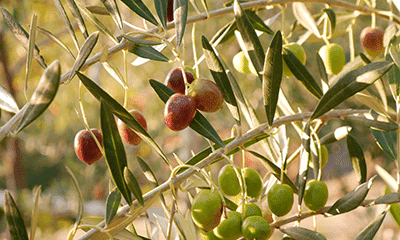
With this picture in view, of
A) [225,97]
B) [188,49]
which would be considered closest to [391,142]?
[225,97]

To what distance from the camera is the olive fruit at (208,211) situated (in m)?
0.39

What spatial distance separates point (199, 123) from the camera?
1.39 ft

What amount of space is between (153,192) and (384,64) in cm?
28

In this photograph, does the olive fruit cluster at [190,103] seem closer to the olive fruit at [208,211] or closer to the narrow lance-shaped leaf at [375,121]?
the olive fruit at [208,211]

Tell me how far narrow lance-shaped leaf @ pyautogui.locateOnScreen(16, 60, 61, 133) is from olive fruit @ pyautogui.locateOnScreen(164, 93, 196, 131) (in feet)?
0.44

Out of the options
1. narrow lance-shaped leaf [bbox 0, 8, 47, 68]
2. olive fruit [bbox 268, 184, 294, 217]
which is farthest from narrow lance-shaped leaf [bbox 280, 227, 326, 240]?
narrow lance-shaped leaf [bbox 0, 8, 47, 68]

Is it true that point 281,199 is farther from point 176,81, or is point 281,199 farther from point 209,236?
point 176,81

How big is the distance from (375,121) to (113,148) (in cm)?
36

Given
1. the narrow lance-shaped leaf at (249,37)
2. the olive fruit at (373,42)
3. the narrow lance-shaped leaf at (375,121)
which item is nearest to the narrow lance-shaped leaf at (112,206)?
the narrow lance-shaped leaf at (249,37)

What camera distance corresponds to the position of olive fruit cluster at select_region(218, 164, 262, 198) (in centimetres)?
48

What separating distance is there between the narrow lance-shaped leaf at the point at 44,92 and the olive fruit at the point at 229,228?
25 cm

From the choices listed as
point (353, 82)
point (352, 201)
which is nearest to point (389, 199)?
point (352, 201)

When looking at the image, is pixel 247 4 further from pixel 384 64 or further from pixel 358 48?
pixel 358 48

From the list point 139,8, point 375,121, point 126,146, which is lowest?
point 126,146
